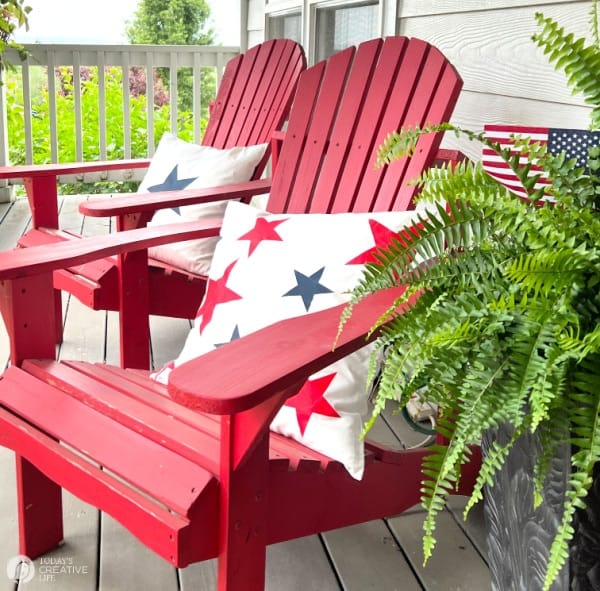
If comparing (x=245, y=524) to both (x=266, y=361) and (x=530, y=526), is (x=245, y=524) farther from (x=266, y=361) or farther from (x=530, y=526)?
(x=530, y=526)

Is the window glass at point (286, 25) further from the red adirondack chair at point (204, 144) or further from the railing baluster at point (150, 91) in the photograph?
the railing baluster at point (150, 91)

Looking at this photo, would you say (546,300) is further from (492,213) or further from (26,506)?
(26,506)

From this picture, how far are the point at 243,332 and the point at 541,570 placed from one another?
29.2 inches

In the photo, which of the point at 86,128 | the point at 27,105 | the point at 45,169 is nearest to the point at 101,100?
the point at 27,105

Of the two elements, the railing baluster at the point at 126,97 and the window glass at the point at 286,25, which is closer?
the window glass at the point at 286,25

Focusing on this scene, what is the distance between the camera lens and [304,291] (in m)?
1.60

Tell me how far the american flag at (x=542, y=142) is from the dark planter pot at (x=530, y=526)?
402 mm

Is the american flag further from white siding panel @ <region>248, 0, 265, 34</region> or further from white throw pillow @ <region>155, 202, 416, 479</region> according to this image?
white siding panel @ <region>248, 0, 265, 34</region>

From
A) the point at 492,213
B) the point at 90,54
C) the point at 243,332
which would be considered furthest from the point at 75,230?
the point at 492,213

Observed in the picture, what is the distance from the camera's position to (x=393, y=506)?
1.59 meters

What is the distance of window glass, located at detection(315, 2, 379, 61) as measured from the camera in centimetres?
298

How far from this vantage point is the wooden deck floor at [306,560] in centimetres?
167

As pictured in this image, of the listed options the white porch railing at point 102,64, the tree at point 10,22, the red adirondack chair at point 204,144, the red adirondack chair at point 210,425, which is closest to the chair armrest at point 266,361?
the red adirondack chair at point 210,425

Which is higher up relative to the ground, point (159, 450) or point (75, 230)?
point (159, 450)
